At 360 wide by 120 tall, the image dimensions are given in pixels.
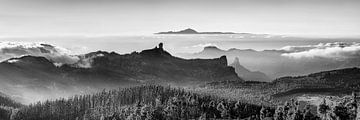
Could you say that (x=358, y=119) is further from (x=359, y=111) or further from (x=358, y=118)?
(x=359, y=111)

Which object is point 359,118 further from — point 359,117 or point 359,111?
point 359,111

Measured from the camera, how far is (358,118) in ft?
614

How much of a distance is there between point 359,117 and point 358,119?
212 cm

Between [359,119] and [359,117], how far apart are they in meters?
3.37

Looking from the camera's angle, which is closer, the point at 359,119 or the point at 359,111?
the point at 359,119

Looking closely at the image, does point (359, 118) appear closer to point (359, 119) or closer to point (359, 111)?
point (359, 119)

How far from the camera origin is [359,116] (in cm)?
18938

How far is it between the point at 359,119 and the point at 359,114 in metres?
9.67

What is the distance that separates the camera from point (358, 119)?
185 metres

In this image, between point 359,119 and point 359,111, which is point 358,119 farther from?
point 359,111

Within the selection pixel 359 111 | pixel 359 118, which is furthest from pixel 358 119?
pixel 359 111

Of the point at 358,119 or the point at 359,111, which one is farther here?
the point at 359,111

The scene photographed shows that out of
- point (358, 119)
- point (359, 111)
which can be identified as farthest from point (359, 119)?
point (359, 111)

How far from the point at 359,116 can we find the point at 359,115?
2.41 m
